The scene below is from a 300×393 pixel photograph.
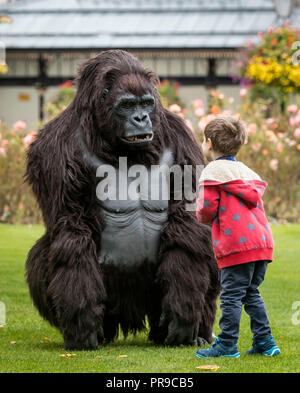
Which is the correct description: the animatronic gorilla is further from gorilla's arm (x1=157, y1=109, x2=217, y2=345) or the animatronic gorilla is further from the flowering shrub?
the flowering shrub

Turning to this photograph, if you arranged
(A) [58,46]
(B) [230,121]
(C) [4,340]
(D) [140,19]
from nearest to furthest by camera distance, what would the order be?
(B) [230,121] → (C) [4,340] → (A) [58,46] → (D) [140,19]

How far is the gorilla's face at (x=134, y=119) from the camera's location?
4.65 m

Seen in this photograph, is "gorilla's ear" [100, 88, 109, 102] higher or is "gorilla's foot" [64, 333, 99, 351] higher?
"gorilla's ear" [100, 88, 109, 102]

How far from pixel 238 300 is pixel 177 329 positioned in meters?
0.56

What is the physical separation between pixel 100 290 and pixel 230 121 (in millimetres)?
1149

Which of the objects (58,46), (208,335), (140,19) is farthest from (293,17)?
(208,335)

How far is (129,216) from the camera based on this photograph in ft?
15.7

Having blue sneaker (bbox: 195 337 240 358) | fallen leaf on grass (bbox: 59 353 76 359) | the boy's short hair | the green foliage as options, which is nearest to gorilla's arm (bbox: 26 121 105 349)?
fallen leaf on grass (bbox: 59 353 76 359)

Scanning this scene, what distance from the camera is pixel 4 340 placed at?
17.1 feet

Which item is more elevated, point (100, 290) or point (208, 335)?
point (100, 290)

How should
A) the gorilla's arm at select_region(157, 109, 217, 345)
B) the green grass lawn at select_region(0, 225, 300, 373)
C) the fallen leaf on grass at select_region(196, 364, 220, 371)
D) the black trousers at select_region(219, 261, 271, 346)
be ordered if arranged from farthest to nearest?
the gorilla's arm at select_region(157, 109, 217, 345) < the black trousers at select_region(219, 261, 271, 346) < the green grass lawn at select_region(0, 225, 300, 373) < the fallen leaf on grass at select_region(196, 364, 220, 371)

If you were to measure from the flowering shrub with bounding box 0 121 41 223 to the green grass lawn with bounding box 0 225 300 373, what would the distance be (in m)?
4.75

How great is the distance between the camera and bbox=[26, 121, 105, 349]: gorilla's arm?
15.2 ft

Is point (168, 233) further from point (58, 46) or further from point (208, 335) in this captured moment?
point (58, 46)
